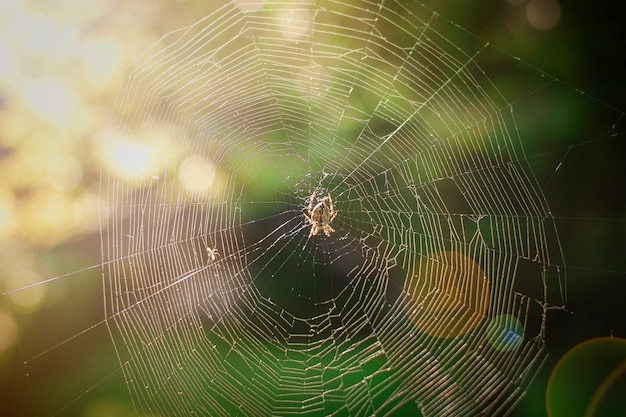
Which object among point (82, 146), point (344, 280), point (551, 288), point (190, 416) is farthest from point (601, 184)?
point (82, 146)

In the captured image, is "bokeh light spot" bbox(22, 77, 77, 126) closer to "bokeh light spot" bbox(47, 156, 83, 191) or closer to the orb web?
"bokeh light spot" bbox(47, 156, 83, 191)

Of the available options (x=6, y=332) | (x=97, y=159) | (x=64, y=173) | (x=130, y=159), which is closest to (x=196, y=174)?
(x=130, y=159)

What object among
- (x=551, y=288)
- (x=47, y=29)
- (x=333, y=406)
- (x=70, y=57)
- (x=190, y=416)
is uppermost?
(x=47, y=29)

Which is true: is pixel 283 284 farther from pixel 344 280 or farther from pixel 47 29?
pixel 47 29

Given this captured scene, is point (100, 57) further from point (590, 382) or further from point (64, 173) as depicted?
point (590, 382)

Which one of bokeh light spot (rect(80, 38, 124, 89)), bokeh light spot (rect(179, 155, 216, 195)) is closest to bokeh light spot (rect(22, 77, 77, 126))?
bokeh light spot (rect(80, 38, 124, 89))

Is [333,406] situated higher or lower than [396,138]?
lower
